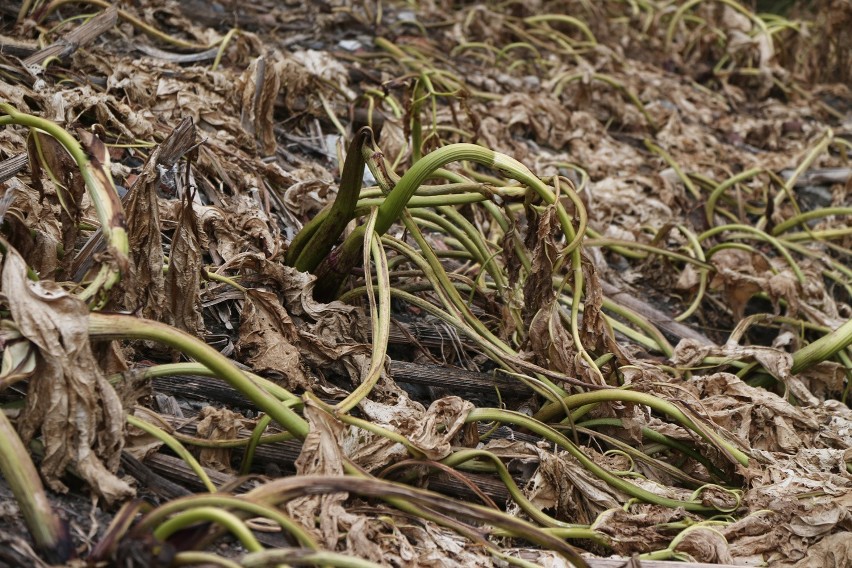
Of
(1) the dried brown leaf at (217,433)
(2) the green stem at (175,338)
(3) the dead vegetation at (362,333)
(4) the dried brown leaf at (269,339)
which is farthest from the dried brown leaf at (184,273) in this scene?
(2) the green stem at (175,338)

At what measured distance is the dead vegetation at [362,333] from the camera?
1.40m

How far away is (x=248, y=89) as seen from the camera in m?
2.97

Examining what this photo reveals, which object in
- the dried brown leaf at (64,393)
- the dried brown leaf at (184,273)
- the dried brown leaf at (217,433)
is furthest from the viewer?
the dried brown leaf at (184,273)

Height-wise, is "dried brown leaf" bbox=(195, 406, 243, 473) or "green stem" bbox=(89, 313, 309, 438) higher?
"green stem" bbox=(89, 313, 309, 438)

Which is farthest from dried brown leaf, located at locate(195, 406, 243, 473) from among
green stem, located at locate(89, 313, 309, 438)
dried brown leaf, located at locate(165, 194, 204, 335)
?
dried brown leaf, located at locate(165, 194, 204, 335)

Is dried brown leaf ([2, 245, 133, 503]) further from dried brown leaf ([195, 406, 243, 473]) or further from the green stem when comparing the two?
dried brown leaf ([195, 406, 243, 473])

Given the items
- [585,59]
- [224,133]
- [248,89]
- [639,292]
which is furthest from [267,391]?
[585,59]

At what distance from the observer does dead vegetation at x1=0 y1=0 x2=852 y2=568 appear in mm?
1400

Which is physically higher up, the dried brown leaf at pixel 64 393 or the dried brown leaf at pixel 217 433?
the dried brown leaf at pixel 64 393

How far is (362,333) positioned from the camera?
2105 mm

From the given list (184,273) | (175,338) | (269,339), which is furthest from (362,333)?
(175,338)

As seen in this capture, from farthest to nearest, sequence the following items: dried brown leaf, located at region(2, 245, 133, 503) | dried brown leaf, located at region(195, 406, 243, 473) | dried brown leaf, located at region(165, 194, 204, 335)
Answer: dried brown leaf, located at region(165, 194, 204, 335)
dried brown leaf, located at region(195, 406, 243, 473)
dried brown leaf, located at region(2, 245, 133, 503)

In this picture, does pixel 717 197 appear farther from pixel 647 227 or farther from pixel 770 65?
pixel 770 65

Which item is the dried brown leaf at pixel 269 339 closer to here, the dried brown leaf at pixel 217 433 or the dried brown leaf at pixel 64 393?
the dried brown leaf at pixel 217 433
